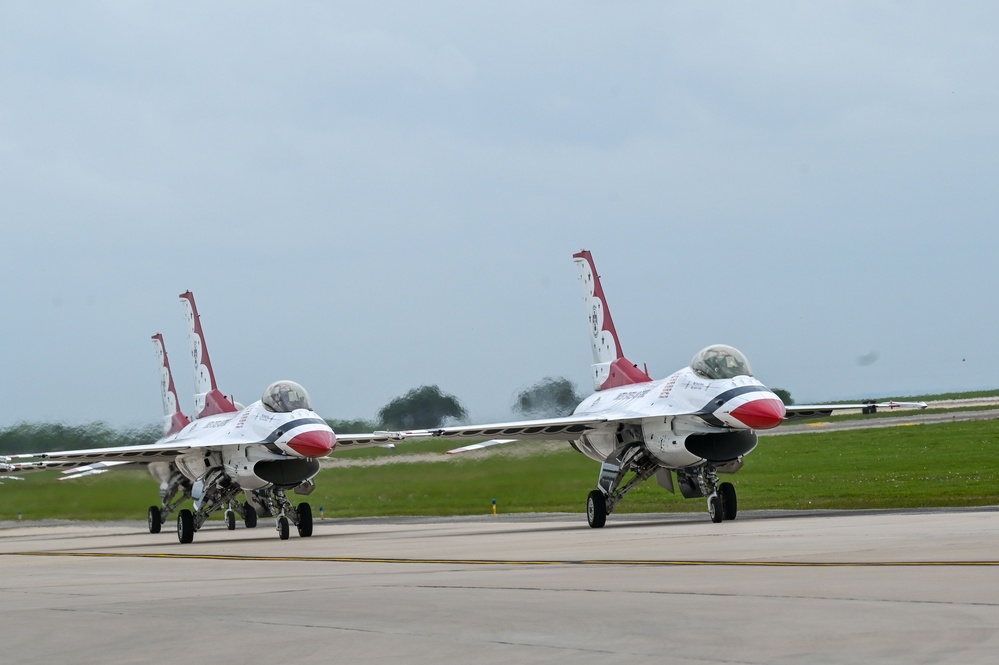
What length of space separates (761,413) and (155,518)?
62.3 ft

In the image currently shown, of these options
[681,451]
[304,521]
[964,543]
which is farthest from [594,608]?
[304,521]

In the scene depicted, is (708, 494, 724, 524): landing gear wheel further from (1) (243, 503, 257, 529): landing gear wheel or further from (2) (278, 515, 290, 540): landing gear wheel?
(1) (243, 503, 257, 529): landing gear wheel

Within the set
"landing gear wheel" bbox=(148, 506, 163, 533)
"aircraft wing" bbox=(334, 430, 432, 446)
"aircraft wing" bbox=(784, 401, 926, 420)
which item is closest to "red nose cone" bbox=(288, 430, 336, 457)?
"aircraft wing" bbox=(334, 430, 432, 446)

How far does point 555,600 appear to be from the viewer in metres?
11.1

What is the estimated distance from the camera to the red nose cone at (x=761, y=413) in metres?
22.4

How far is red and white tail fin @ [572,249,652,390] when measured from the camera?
30094 millimetres

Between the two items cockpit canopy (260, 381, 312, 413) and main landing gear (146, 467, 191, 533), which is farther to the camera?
main landing gear (146, 467, 191, 533)

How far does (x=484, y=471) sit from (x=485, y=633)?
23.7 metres

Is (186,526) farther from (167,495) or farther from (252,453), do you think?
(167,495)

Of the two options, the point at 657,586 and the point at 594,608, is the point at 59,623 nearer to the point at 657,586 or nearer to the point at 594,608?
the point at 594,608

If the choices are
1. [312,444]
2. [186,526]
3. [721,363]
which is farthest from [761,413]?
[186,526]

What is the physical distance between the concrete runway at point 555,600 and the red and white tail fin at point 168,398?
18471 millimetres

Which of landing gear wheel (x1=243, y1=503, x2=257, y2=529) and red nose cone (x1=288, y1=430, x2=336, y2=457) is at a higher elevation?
red nose cone (x1=288, y1=430, x2=336, y2=457)

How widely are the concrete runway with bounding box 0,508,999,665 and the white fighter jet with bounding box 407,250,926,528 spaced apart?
231 centimetres
